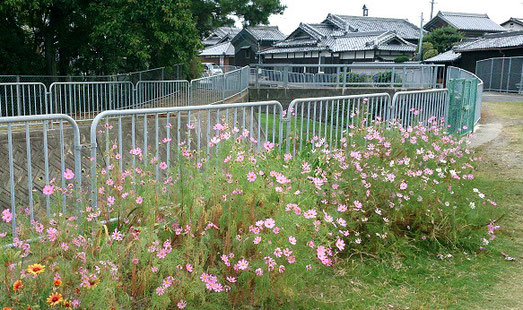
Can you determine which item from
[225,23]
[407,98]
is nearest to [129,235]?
[407,98]

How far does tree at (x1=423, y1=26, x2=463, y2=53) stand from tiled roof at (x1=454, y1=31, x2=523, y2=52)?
1005 cm

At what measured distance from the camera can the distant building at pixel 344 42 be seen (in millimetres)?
43781

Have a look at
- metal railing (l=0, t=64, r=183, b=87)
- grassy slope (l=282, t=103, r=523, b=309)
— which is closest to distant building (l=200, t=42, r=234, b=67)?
metal railing (l=0, t=64, r=183, b=87)

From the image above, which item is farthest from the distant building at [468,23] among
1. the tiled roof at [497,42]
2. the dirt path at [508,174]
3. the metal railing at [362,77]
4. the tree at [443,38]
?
the dirt path at [508,174]

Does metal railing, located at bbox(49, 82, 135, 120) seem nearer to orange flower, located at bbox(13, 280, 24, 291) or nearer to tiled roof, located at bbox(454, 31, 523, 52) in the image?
orange flower, located at bbox(13, 280, 24, 291)

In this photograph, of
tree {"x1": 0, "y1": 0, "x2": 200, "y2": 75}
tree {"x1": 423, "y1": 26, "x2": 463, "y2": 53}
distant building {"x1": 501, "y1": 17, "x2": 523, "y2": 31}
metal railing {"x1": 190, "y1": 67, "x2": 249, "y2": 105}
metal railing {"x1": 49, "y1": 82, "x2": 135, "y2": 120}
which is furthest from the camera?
distant building {"x1": 501, "y1": 17, "x2": 523, "y2": 31}

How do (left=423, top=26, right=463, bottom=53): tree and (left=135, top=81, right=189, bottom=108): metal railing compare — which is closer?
(left=135, top=81, right=189, bottom=108): metal railing

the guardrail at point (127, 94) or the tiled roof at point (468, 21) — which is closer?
the guardrail at point (127, 94)

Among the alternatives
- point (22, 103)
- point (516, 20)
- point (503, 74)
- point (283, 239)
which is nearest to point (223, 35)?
point (516, 20)

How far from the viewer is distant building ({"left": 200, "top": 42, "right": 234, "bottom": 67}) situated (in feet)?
211

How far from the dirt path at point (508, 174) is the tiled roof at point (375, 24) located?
131 feet

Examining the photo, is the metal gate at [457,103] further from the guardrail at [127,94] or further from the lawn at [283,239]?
the guardrail at [127,94]

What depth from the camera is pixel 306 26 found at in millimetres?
51531

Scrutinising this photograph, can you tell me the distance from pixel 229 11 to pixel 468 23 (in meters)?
35.3
